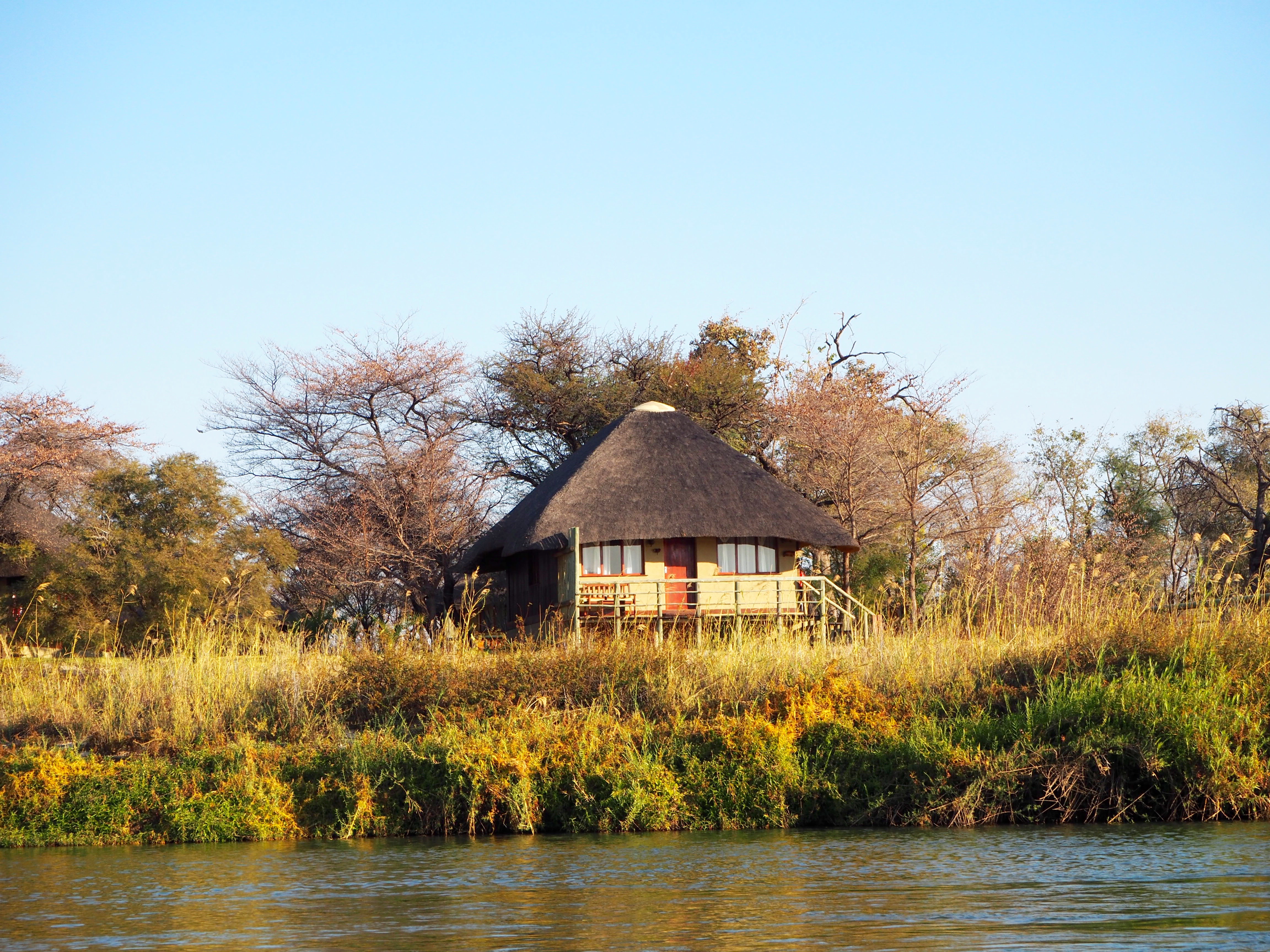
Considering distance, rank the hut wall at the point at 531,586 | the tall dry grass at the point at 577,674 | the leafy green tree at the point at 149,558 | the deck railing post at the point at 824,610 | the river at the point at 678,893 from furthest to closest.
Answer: the hut wall at the point at 531,586, the leafy green tree at the point at 149,558, the deck railing post at the point at 824,610, the tall dry grass at the point at 577,674, the river at the point at 678,893

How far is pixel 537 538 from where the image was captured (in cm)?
2392

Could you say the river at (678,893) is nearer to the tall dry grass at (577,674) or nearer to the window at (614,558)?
the tall dry grass at (577,674)

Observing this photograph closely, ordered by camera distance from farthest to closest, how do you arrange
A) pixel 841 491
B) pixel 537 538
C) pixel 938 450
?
1. pixel 938 450
2. pixel 841 491
3. pixel 537 538

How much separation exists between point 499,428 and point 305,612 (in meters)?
7.46

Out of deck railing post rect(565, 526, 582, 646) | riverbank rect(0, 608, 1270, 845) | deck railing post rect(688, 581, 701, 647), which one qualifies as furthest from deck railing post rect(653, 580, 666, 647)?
riverbank rect(0, 608, 1270, 845)

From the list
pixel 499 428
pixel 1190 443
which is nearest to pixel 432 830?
pixel 499 428

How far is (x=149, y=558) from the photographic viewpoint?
80.2 feet

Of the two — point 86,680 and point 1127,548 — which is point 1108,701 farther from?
point 1127,548

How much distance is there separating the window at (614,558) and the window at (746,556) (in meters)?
1.70

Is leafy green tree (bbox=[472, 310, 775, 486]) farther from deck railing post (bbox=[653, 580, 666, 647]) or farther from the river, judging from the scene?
the river

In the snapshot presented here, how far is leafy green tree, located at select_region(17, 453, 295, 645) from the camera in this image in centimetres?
2419

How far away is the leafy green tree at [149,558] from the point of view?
24188mm

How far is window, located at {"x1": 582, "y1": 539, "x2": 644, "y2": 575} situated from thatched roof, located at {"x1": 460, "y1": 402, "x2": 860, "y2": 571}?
97 cm

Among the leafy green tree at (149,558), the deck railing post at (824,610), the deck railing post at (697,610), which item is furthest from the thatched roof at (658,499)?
the leafy green tree at (149,558)
